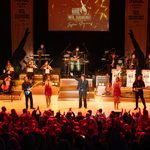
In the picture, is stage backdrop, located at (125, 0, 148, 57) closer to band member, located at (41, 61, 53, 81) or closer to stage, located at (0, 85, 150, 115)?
stage, located at (0, 85, 150, 115)

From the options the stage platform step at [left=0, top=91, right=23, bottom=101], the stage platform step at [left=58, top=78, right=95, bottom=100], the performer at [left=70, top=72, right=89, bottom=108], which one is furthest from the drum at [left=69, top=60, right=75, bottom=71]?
the performer at [left=70, top=72, right=89, bottom=108]

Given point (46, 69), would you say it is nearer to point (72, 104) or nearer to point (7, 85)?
point (7, 85)

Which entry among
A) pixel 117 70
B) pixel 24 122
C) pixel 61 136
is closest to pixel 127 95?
pixel 117 70

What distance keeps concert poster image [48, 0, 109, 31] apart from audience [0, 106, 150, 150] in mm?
13272

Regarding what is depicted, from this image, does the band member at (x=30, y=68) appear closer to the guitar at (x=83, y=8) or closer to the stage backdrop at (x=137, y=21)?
the guitar at (x=83, y=8)

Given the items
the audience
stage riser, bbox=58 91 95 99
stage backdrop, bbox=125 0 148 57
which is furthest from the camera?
stage backdrop, bbox=125 0 148 57

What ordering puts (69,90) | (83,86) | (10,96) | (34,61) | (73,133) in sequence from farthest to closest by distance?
1. (34,61)
2. (69,90)
3. (10,96)
4. (83,86)
5. (73,133)

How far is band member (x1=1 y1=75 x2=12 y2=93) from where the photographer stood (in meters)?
22.6

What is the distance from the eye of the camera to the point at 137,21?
26.1m

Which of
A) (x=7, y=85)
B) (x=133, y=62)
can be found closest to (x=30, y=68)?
(x=7, y=85)

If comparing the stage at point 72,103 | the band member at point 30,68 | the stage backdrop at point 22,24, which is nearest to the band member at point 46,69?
the band member at point 30,68

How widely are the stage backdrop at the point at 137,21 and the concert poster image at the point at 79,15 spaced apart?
4.22 ft

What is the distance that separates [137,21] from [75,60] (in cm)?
444

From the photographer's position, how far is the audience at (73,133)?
31.4 feet
